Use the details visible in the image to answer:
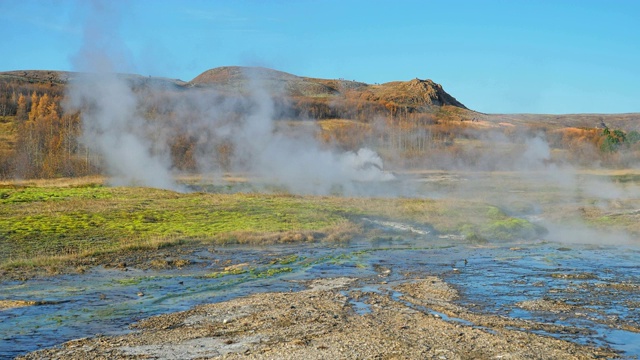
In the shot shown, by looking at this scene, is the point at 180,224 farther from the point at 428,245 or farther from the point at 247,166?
the point at 247,166

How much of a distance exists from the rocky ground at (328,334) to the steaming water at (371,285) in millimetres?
562

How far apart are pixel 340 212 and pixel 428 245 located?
355 inches

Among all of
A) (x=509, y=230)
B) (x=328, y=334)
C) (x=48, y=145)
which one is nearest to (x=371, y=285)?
(x=328, y=334)

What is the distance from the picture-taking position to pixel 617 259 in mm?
23891

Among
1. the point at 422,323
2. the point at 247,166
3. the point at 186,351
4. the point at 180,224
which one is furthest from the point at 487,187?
the point at 186,351

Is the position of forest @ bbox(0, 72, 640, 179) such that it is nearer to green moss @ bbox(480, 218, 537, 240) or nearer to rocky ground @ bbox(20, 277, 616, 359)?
green moss @ bbox(480, 218, 537, 240)

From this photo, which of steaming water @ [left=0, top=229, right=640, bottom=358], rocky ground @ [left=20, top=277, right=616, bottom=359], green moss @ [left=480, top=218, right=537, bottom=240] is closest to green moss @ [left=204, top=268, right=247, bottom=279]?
steaming water @ [left=0, top=229, right=640, bottom=358]

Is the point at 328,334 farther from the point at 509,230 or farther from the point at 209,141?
the point at 209,141

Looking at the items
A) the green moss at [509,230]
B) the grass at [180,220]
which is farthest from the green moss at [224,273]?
the green moss at [509,230]

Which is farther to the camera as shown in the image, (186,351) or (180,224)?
(180,224)

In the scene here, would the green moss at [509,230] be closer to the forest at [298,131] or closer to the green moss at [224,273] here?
the green moss at [224,273]

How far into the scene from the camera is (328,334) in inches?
488

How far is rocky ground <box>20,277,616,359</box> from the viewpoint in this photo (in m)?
11.1

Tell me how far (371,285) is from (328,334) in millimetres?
6130
